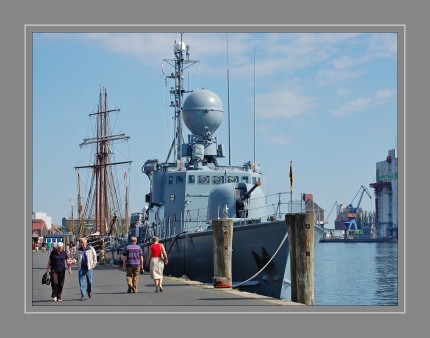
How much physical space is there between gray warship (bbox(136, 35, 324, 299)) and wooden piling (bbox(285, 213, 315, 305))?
584 cm

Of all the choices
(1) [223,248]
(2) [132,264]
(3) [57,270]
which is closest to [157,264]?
(2) [132,264]

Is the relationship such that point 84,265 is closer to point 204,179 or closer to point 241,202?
point 241,202

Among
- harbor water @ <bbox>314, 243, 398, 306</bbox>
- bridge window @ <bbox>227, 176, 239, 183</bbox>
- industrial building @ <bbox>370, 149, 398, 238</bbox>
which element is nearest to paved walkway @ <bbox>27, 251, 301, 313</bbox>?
harbor water @ <bbox>314, 243, 398, 306</bbox>

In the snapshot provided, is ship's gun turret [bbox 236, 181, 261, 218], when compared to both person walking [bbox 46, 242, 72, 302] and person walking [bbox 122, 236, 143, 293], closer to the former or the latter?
person walking [bbox 122, 236, 143, 293]

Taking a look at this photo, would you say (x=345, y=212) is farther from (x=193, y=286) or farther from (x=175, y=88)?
(x=193, y=286)

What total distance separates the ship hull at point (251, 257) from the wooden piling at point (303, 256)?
13.4 feet

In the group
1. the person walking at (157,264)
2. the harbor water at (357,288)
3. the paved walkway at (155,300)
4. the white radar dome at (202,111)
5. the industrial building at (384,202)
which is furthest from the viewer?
the industrial building at (384,202)

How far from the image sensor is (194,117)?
36.3 meters

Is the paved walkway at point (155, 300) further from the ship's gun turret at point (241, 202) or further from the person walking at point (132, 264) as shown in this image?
the ship's gun turret at point (241, 202)

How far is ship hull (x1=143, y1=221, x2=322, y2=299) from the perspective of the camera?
83.6 feet

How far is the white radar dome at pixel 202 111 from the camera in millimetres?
36188

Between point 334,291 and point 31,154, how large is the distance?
86.7ft

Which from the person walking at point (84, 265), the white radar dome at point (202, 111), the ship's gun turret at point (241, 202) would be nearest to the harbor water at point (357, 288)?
the ship's gun turret at point (241, 202)

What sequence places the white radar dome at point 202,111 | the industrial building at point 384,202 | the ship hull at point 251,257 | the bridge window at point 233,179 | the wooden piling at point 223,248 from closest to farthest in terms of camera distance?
the wooden piling at point 223,248 → the ship hull at point 251,257 → the bridge window at point 233,179 → the white radar dome at point 202,111 → the industrial building at point 384,202
